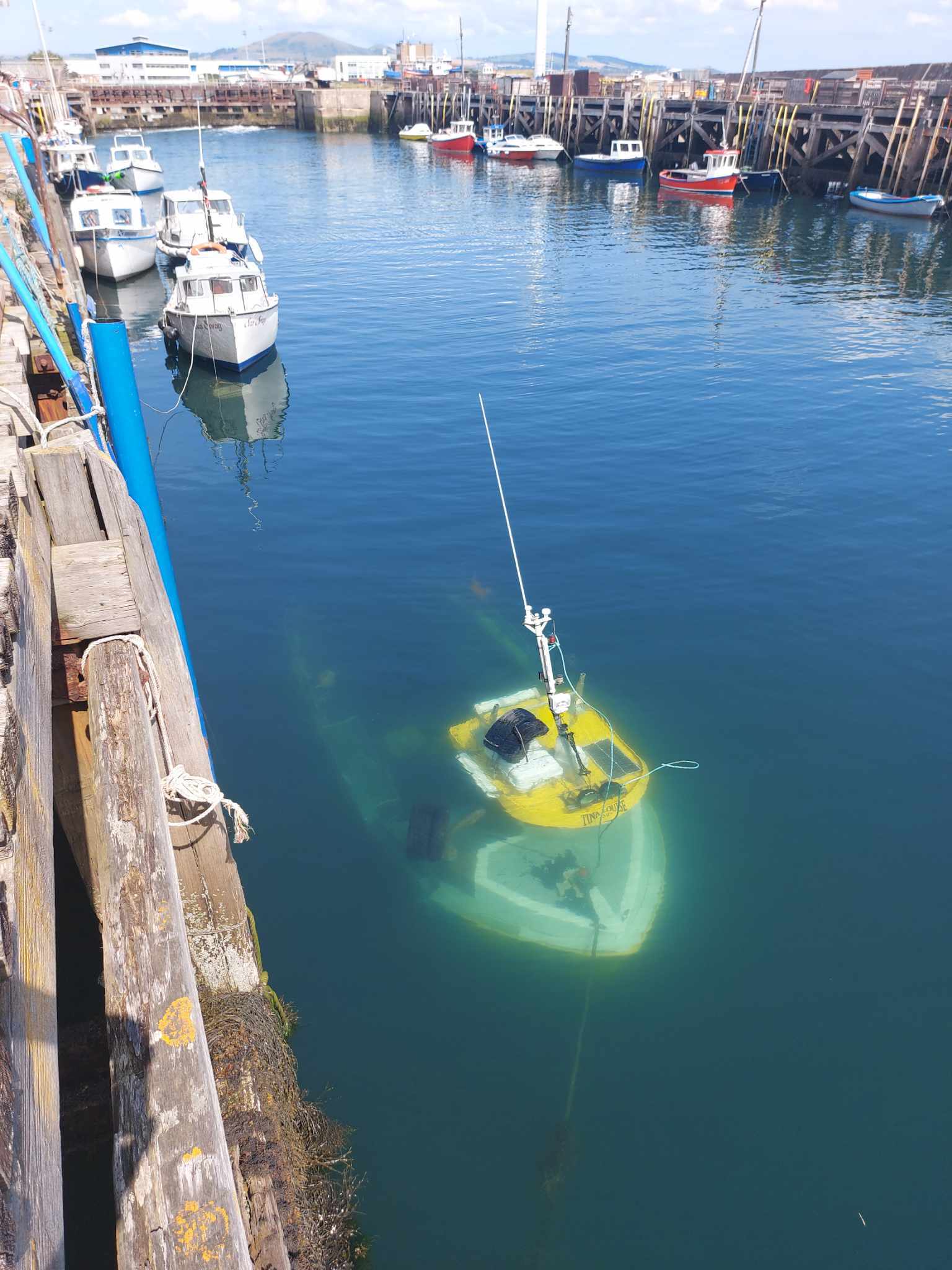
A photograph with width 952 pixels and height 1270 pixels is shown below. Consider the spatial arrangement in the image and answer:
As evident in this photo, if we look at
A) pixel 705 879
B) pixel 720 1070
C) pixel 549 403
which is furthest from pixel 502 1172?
pixel 549 403

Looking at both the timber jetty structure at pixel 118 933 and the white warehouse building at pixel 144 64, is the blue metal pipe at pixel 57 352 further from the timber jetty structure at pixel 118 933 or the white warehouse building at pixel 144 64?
the white warehouse building at pixel 144 64

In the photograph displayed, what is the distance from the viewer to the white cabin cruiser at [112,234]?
36781mm

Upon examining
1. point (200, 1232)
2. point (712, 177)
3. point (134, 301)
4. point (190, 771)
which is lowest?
point (134, 301)

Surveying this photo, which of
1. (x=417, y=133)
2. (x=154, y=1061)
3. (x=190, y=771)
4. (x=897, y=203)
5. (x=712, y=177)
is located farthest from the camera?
(x=417, y=133)

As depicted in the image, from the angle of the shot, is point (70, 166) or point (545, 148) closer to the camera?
point (70, 166)

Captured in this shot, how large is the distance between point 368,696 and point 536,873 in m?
4.55

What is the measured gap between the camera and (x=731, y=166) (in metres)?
58.4

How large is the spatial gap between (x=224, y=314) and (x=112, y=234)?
1648 cm

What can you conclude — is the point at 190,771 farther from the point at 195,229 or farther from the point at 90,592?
the point at 195,229

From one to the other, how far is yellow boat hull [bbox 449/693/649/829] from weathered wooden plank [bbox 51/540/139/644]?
23.5 feet

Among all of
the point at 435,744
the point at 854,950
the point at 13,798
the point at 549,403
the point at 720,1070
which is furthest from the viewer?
the point at 549,403

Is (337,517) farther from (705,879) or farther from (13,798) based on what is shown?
(13,798)

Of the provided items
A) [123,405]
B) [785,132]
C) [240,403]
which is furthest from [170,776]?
[785,132]

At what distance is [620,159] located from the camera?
221 feet
